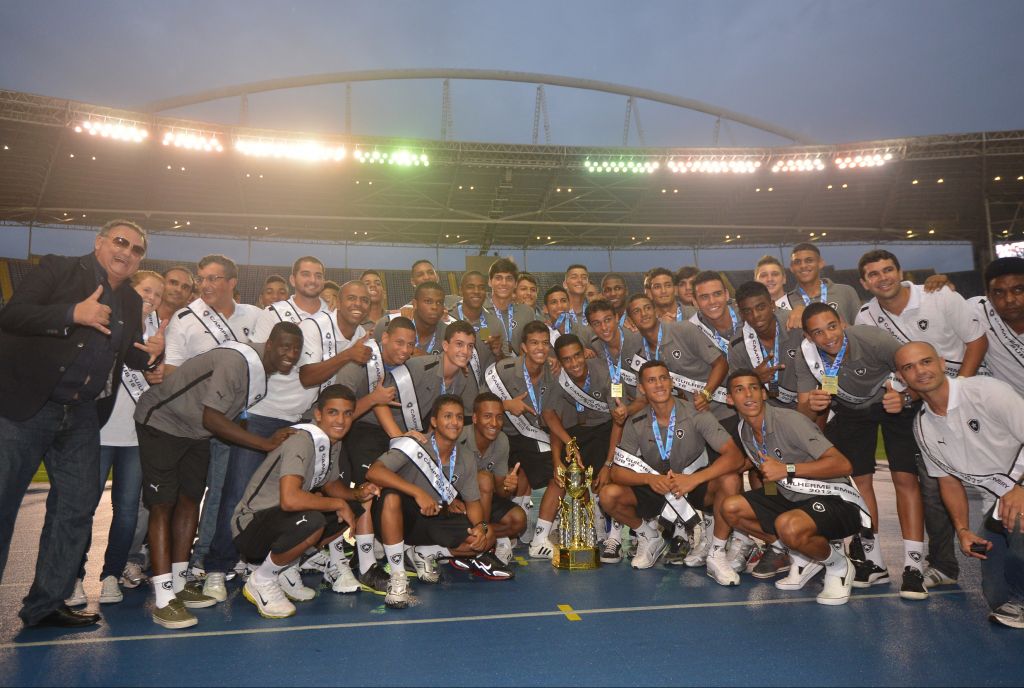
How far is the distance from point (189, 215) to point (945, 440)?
2674 centimetres

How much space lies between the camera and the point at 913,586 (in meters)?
4.19

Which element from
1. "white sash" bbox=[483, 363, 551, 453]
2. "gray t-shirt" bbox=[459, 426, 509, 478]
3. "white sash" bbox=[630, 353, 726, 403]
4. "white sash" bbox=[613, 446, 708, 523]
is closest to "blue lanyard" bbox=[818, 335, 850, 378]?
"white sash" bbox=[630, 353, 726, 403]

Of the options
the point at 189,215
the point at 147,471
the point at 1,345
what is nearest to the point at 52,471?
the point at 147,471

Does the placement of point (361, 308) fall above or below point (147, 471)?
above

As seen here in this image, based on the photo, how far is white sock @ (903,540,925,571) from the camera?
4.33 m

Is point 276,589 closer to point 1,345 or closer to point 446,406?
point 446,406

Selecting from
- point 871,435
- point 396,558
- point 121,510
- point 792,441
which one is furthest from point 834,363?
point 121,510

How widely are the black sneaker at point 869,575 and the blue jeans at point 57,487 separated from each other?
5.16 metres

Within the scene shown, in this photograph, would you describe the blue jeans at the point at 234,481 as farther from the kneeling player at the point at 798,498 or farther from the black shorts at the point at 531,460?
the kneeling player at the point at 798,498

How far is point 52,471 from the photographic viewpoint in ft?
12.5

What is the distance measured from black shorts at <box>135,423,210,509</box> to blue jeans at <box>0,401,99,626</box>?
279 millimetres

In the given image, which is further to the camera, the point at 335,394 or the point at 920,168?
the point at 920,168

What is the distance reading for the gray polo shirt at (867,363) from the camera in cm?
461

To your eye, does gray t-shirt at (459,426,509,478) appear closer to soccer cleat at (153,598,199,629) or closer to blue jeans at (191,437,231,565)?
blue jeans at (191,437,231,565)
